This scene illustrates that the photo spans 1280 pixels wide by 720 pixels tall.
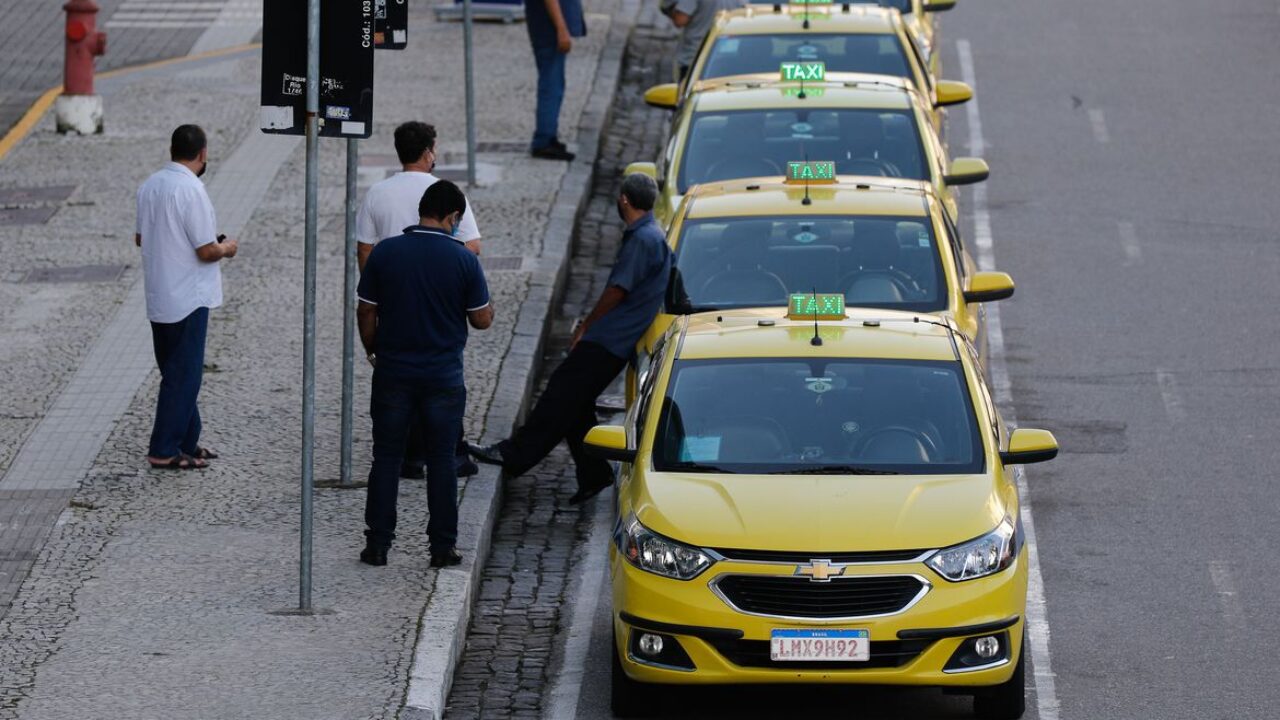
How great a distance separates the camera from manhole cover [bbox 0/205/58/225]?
58.0 feet

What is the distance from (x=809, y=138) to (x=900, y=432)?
6054mm

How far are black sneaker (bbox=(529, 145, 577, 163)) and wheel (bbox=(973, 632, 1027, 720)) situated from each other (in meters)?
10.8

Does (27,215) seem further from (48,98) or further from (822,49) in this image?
(822,49)

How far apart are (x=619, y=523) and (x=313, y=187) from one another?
6.42 feet

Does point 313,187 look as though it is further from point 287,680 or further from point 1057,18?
point 1057,18

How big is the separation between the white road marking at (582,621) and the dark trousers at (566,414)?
276 millimetres

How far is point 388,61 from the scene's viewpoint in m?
23.7

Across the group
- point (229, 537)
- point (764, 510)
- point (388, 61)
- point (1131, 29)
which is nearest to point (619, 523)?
point (764, 510)

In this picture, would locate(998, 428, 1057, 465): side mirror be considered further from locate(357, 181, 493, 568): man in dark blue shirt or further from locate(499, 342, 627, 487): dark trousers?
locate(499, 342, 627, 487): dark trousers

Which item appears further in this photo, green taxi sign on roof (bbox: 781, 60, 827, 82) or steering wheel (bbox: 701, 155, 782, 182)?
green taxi sign on roof (bbox: 781, 60, 827, 82)

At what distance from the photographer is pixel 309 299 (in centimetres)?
1028

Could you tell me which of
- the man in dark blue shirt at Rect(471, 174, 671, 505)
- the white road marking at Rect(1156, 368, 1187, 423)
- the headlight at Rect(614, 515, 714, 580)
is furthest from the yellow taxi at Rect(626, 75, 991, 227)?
the headlight at Rect(614, 515, 714, 580)

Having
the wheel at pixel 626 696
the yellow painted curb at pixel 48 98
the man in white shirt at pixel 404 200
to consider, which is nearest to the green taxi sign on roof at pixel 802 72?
the man in white shirt at pixel 404 200

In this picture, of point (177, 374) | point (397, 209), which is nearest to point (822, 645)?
point (397, 209)
